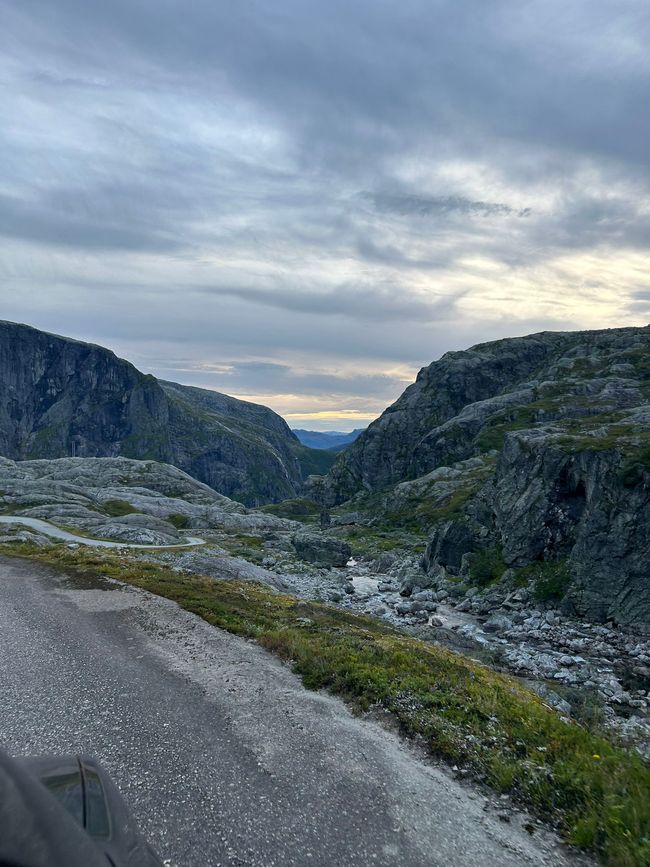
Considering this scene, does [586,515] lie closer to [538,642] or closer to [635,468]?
[635,468]

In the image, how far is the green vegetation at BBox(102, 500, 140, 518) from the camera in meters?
128

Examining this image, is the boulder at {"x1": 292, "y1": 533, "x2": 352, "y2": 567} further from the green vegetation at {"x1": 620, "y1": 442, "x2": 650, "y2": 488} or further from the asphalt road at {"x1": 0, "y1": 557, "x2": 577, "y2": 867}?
the asphalt road at {"x1": 0, "y1": 557, "x2": 577, "y2": 867}

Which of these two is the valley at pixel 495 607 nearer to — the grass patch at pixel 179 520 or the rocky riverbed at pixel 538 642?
the rocky riverbed at pixel 538 642

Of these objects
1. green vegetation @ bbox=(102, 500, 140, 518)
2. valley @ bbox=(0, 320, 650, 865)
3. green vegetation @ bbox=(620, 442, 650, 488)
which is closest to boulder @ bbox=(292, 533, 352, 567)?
valley @ bbox=(0, 320, 650, 865)

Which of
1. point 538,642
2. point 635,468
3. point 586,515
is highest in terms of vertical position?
point 635,468

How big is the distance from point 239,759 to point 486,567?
2295 inches

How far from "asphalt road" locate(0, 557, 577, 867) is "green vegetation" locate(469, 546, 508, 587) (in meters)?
50.4

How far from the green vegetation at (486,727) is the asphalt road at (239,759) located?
696mm

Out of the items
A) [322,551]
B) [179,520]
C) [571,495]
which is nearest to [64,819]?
[571,495]

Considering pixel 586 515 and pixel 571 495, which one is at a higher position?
pixel 571 495

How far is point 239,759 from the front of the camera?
10258 millimetres

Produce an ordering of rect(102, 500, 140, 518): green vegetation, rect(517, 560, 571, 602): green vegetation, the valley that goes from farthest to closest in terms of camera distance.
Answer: rect(102, 500, 140, 518): green vegetation, rect(517, 560, 571, 602): green vegetation, the valley

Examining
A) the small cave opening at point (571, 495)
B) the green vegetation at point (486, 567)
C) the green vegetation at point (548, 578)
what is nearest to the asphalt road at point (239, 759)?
the green vegetation at point (548, 578)

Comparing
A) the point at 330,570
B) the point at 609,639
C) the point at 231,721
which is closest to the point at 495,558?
the point at 609,639
